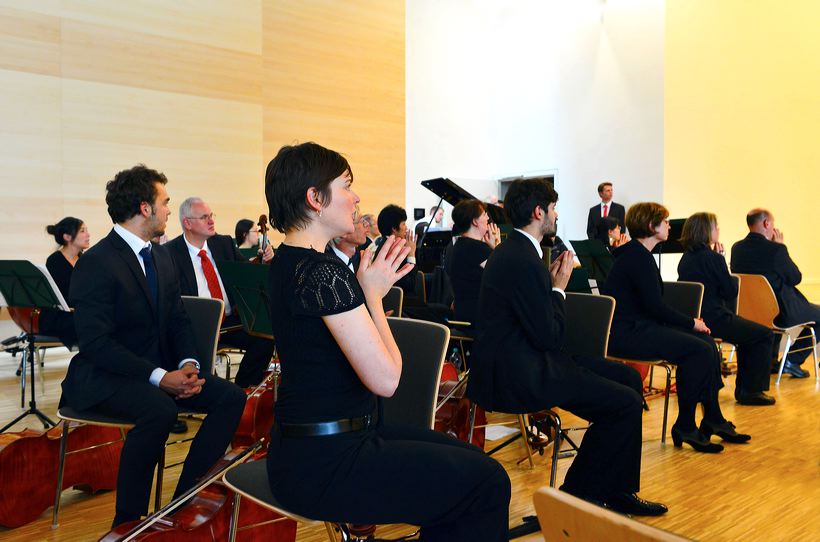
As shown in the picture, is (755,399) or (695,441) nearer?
Answer: (695,441)

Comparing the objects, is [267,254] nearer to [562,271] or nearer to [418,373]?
[562,271]

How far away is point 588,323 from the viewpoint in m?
3.32

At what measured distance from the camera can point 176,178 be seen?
7.25 meters

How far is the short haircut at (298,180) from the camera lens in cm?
169

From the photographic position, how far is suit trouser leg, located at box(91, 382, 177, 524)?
242 cm

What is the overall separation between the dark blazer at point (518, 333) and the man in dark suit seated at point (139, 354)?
3.28ft

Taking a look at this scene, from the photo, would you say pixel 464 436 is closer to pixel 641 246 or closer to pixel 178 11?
pixel 641 246

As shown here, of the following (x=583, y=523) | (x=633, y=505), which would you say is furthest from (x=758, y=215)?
(x=583, y=523)

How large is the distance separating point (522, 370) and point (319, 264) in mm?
1316

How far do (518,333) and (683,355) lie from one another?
1.43m

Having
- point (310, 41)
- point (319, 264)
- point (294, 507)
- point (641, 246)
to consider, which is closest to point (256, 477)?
point (294, 507)

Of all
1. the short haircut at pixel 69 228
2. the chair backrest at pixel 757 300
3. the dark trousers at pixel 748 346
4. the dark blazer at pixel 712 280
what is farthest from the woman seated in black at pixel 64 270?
the chair backrest at pixel 757 300

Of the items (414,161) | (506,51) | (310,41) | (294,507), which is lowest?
(294,507)

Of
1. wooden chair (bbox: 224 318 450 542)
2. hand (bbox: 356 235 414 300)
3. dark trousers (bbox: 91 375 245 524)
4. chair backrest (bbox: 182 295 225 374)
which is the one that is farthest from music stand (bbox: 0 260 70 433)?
hand (bbox: 356 235 414 300)
